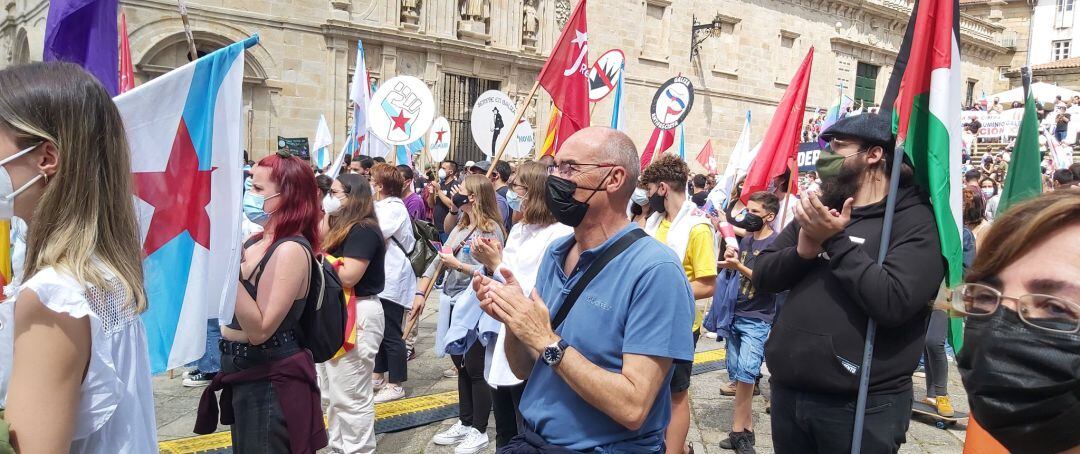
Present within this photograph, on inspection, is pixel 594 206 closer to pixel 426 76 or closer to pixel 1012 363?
pixel 1012 363

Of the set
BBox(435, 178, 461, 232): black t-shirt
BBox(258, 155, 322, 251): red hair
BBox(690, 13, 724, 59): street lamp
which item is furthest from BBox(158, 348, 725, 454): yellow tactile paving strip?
BBox(690, 13, 724, 59): street lamp

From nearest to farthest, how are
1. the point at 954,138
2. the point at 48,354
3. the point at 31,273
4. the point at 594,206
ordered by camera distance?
the point at 48,354
the point at 31,273
the point at 594,206
the point at 954,138

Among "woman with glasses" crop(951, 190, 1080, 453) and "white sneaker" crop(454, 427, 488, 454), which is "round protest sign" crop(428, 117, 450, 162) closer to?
"white sneaker" crop(454, 427, 488, 454)

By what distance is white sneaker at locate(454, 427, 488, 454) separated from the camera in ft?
14.6

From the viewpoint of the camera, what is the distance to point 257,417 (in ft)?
9.70

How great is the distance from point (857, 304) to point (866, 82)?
31673mm

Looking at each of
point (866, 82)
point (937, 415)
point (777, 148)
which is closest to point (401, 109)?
point (777, 148)

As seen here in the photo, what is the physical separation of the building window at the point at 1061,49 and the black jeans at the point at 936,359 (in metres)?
51.0

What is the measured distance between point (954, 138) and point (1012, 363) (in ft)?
6.81

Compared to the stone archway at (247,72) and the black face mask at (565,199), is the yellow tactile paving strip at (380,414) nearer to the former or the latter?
the black face mask at (565,199)

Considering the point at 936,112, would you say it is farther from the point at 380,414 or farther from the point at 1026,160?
the point at 380,414

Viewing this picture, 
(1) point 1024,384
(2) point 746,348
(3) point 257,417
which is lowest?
(2) point 746,348

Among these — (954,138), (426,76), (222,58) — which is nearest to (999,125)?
(426,76)

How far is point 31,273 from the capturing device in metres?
1.53
